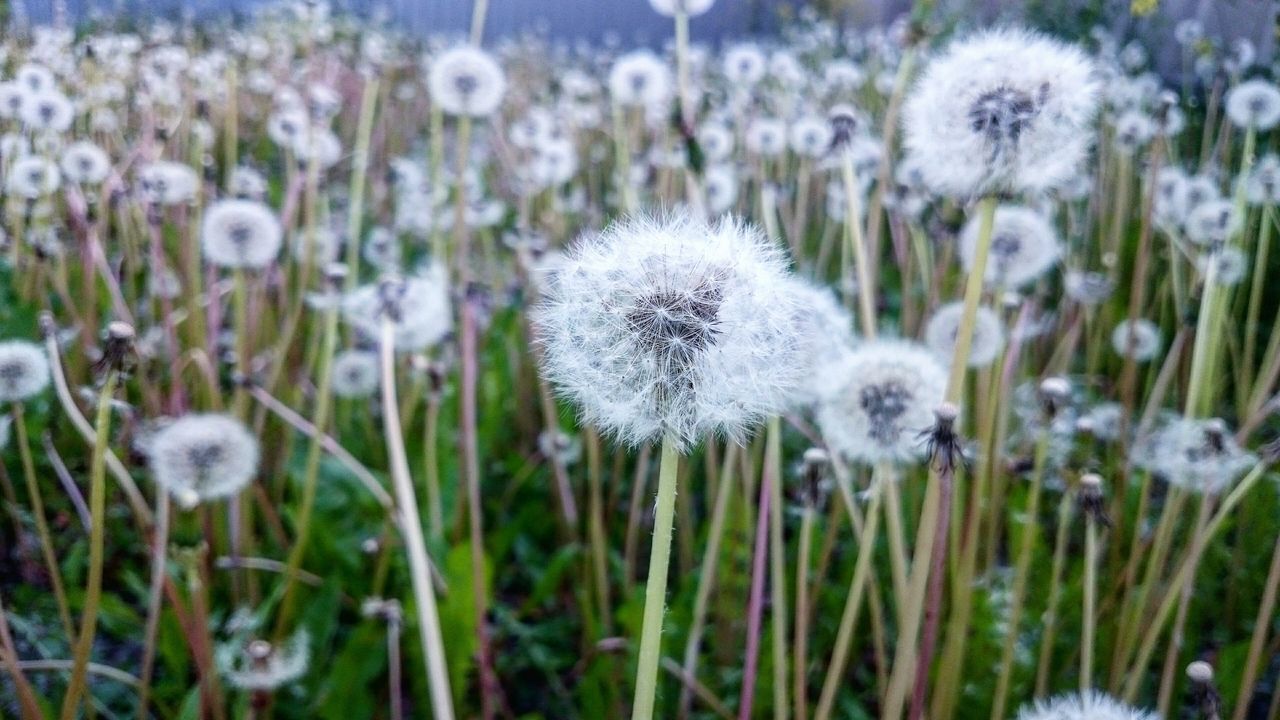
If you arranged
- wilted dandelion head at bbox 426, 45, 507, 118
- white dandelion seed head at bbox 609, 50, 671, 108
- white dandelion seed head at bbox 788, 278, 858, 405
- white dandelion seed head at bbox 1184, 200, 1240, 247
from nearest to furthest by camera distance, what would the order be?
1. white dandelion seed head at bbox 788, 278, 858, 405
2. white dandelion seed head at bbox 1184, 200, 1240, 247
3. wilted dandelion head at bbox 426, 45, 507, 118
4. white dandelion seed head at bbox 609, 50, 671, 108

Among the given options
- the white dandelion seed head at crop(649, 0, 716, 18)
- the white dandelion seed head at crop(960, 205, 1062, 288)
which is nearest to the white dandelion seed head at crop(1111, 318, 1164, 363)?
the white dandelion seed head at crop(960, 205, 1062, 288)

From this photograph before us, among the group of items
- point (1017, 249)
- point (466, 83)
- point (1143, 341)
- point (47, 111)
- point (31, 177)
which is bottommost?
point (1143, 341)

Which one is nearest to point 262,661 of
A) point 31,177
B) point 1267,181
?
point 31,177

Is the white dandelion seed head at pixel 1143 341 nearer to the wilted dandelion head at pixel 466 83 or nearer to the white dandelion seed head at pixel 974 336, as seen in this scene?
the white dandelion seed head at pixel 974 336

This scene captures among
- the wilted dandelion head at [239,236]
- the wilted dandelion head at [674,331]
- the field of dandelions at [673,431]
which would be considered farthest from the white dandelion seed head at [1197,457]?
the wilted dandelion head at [239,236]

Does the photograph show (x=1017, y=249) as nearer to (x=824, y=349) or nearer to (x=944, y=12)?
(x=824, y=349)

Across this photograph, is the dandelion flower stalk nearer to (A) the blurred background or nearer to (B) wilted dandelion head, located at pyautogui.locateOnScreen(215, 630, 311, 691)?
(B) wilted dandelion head, located at pyautogui.locateOnScreen(215, 630, 311, 691)

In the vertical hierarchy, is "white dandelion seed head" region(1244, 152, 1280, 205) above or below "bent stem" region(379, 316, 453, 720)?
above
